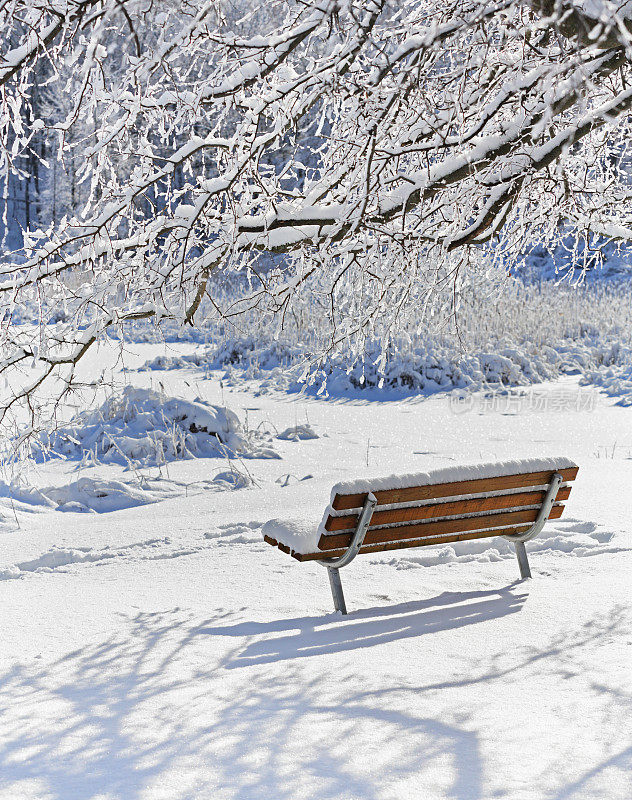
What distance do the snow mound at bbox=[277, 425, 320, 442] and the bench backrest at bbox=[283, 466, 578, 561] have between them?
216 inches

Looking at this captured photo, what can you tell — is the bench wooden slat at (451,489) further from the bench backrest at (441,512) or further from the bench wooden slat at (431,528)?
the bench wooden slat at (431,528)

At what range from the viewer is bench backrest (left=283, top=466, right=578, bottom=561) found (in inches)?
152

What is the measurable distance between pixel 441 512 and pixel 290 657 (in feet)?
3.68

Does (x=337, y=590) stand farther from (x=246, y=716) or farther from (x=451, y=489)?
(x=246, y=716)

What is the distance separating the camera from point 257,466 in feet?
27.2

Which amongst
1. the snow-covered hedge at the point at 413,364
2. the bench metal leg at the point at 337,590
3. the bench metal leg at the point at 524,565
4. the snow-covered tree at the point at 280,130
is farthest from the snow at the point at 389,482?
the snow-covered hedge at the point at 413,364

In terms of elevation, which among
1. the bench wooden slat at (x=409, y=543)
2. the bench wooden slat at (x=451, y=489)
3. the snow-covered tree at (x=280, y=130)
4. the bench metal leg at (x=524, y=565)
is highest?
the snow-covered tree at (x=280, y=130)

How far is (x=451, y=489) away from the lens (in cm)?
401

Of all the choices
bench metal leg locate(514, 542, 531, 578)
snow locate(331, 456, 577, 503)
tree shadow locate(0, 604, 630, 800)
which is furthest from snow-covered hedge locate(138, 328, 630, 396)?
tree shadow locate(0, 604, 630, 800)

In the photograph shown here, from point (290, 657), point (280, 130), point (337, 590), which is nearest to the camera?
point (290, 657)

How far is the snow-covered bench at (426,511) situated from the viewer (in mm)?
3838

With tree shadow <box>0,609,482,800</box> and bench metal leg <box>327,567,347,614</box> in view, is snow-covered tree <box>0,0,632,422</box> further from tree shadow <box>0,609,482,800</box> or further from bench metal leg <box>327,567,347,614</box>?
tree shadow <box>0,609,482,800</box>

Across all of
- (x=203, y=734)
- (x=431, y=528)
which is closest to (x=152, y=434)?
(x=431, y=528)

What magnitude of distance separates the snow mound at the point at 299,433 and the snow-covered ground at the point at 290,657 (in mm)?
2393
